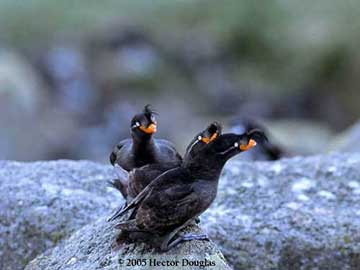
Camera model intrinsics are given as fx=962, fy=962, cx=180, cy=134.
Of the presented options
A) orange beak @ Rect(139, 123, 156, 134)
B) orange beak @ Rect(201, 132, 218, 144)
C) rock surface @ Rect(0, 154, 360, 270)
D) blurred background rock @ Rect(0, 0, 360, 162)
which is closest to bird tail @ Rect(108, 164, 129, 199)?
rock surface @ Rect(0, 154, 360, 270)

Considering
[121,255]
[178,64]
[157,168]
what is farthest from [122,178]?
[178,64]

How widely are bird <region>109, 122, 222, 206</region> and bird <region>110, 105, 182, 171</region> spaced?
10cm

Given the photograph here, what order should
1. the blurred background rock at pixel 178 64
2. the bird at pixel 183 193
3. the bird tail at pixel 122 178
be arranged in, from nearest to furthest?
the bird at pixel 183 193
the bird tail at pixel 122 178
the blurred background rock at pixel 178 64

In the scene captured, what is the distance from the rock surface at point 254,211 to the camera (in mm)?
6070

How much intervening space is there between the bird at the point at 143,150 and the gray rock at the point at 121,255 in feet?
1.24

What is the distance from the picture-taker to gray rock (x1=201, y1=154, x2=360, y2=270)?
6.07 meters

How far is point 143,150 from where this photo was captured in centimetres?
530

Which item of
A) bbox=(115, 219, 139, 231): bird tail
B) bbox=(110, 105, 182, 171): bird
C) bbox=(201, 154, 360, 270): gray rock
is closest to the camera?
bbox=(115, 219, 139, 231): bird tail

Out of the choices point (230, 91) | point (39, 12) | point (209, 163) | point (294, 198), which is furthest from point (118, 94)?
point (209, 163)

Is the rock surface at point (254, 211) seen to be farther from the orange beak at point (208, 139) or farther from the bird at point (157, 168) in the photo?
the orange beak at point (208, 139)

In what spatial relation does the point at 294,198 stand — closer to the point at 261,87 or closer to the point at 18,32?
the point at 261,87

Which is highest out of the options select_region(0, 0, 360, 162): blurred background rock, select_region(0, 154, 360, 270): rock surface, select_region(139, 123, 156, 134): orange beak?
select_region(0, 0, 360, 162): blurred background rock

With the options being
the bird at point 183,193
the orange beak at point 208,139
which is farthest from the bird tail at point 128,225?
the orange beak at point 208,139

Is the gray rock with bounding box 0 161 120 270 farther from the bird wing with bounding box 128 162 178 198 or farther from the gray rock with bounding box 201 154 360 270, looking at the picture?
the bird wing with bounding box 128 162 178 198
